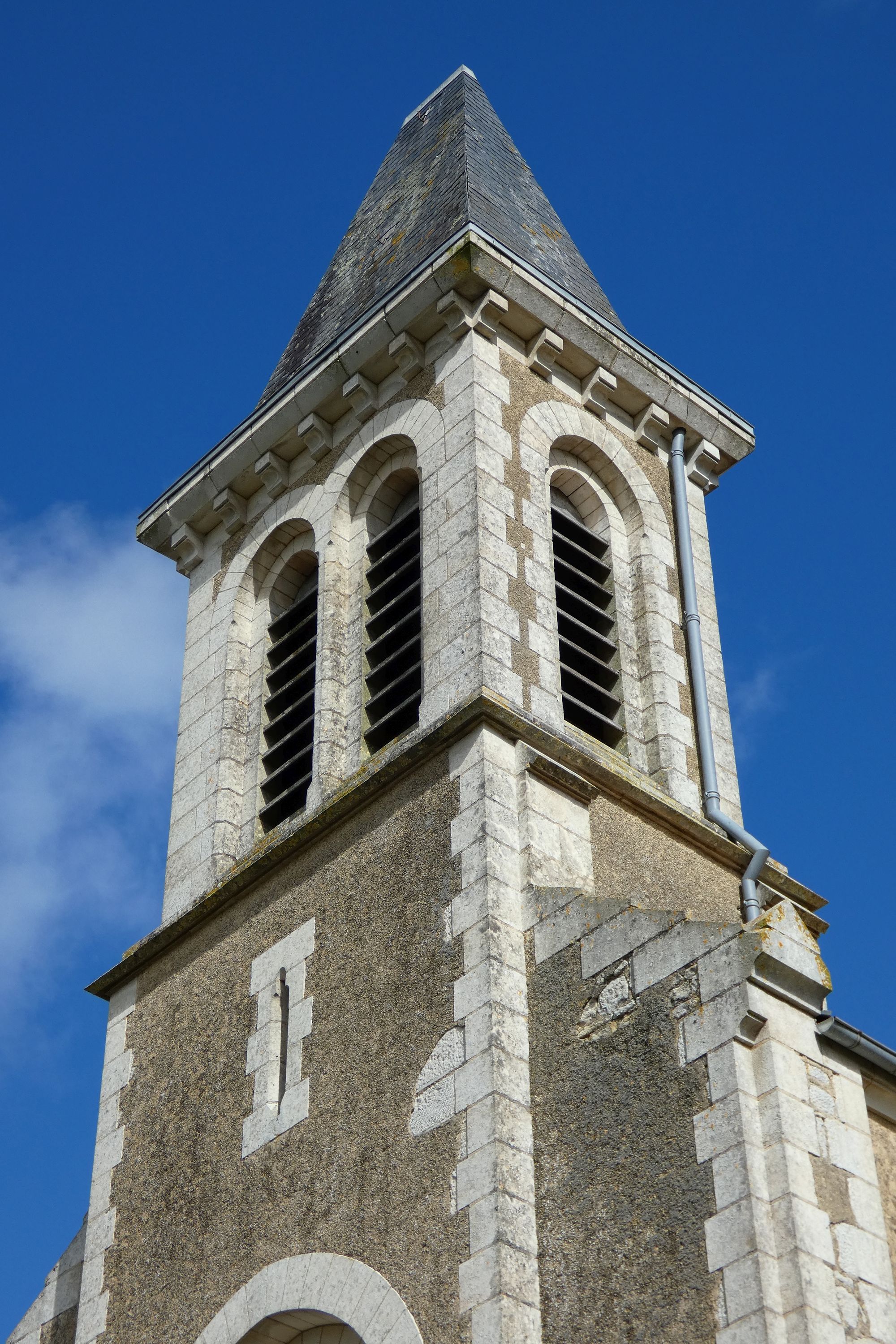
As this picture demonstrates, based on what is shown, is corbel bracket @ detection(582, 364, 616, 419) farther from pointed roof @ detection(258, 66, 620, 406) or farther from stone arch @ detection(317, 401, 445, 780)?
stone arch @ detection(317, 401, 445, 780)

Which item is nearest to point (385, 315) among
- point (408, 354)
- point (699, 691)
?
point (408, 354)

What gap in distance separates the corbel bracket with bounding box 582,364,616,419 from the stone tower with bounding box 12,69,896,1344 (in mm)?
39

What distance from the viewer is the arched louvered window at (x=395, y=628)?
11.4m

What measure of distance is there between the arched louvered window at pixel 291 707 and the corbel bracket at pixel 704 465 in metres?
2.75

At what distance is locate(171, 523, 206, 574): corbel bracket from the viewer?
13891 millimetres

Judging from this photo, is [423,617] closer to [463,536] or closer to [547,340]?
[463,536]

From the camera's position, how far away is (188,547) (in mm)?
13945

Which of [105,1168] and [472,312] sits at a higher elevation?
[472,312]

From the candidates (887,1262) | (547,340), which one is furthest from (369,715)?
(887,1262)

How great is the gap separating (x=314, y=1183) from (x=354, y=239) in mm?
8879

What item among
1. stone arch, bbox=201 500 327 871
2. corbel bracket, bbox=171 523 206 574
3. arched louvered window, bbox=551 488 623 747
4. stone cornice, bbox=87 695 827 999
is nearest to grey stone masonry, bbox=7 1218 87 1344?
stone cornice, bbox=87 695 827 999

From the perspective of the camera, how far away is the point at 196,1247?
32.1 feet

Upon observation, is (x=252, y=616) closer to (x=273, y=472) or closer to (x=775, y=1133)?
(x=273, y=472)

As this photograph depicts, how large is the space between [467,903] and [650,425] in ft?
16.8
